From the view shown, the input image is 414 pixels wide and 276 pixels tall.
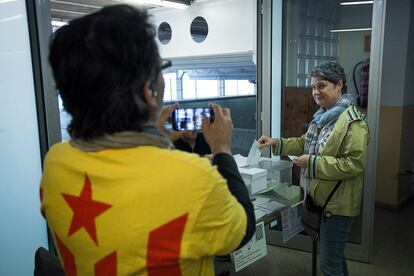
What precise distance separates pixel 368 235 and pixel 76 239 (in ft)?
7.60

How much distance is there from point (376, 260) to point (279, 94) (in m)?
1.41

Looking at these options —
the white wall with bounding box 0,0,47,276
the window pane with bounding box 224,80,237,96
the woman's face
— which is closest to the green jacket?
the woman's face

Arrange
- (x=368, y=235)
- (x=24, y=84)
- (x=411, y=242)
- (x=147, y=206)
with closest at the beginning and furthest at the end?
(x=147, y=206) → (x=24, y=84) → (x=368, y=235) → (x=411, y=242)

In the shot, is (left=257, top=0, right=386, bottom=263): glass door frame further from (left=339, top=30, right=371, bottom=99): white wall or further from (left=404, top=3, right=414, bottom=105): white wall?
(left=404, top=3, right=414, bottom=105): white wall

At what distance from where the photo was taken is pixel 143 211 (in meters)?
0.61

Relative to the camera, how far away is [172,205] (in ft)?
2.01

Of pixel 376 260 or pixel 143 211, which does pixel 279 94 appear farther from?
pixel 143 211

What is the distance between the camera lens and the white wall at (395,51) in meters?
3.17

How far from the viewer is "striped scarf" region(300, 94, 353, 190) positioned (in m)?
1.70

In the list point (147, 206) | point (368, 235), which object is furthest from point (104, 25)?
point (368, 235)

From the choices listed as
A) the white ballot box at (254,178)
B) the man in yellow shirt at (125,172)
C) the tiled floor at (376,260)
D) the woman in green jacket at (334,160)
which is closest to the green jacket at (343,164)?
the woman in green jacket at (334,160)

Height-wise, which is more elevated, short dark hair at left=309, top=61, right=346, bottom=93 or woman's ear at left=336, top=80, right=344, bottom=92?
short dark hair at left=309, top=61, right=346, bottom=93

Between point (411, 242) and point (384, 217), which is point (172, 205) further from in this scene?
point (384, 217)

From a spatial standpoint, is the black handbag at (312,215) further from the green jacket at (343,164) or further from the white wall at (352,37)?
the white wall at (352,37)
